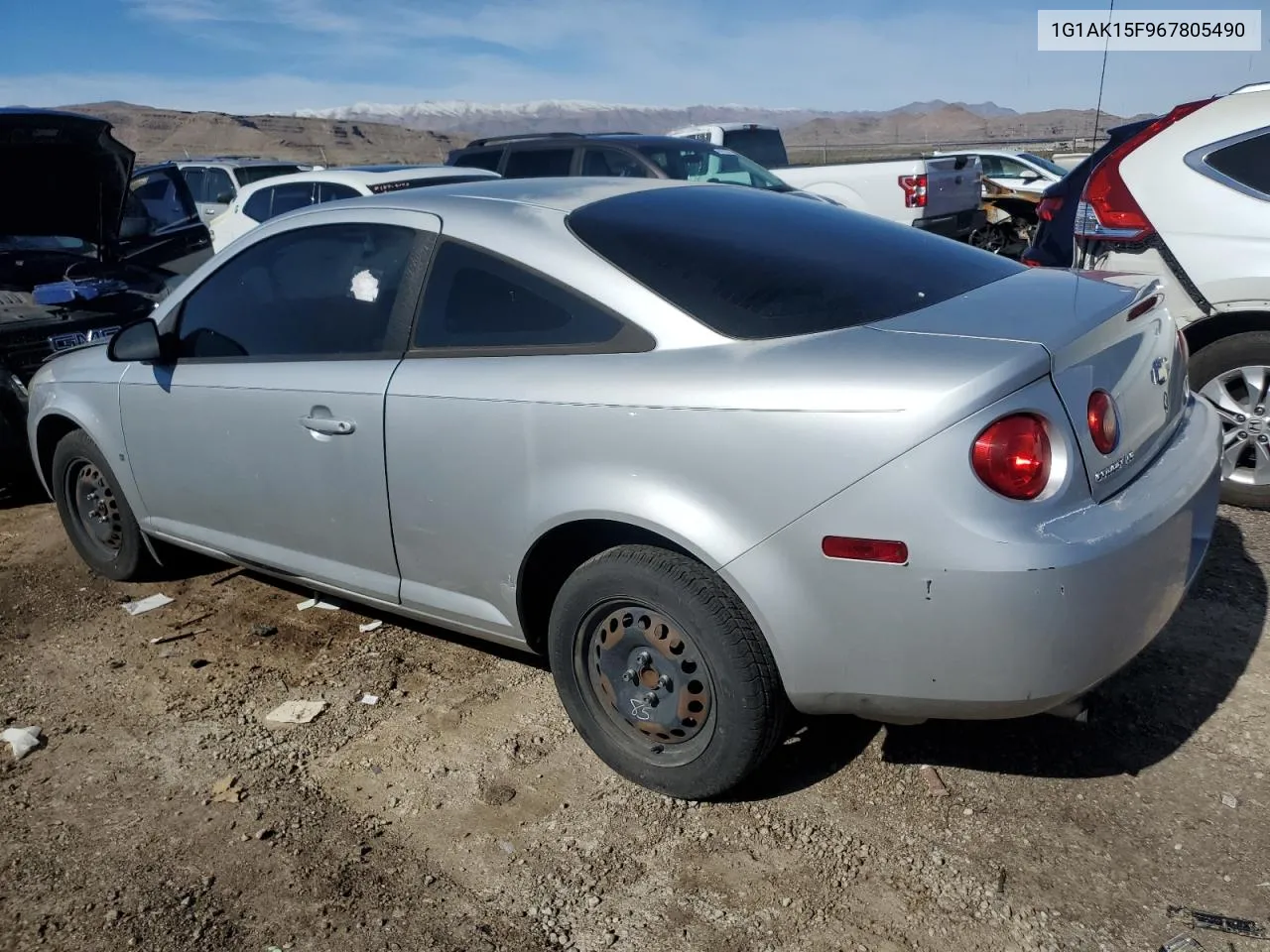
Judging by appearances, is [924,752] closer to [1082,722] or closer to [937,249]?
[1082,722]

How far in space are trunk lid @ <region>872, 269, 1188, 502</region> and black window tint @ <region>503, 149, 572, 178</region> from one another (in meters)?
8.53

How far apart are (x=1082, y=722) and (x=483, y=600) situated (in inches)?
73.2

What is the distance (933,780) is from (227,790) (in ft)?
6.85

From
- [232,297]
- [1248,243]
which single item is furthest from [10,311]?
[1248,243]

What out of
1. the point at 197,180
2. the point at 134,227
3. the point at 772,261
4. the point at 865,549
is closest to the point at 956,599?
the point at 865,549

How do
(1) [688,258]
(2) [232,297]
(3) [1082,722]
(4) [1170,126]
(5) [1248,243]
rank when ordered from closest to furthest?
(1) [688,258]
(3) [1082,722]
(2) [232,297]
(5) [1248,243]
(4) [1170,126]

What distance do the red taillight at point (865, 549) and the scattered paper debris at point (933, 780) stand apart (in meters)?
0.93

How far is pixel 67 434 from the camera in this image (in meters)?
4.72

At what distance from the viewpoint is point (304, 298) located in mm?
3668

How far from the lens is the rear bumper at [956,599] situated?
226 centimetres

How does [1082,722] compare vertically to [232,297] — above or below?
below

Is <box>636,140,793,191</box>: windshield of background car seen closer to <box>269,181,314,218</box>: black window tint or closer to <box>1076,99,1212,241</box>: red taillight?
<box>269,181,314,218</box>: black window tint

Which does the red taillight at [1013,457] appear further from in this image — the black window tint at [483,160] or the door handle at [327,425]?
the black window tint at [483,160]

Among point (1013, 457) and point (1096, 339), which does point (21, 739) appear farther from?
point (1096, 339)
